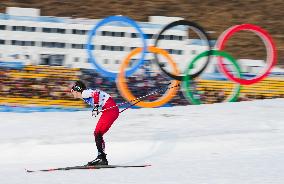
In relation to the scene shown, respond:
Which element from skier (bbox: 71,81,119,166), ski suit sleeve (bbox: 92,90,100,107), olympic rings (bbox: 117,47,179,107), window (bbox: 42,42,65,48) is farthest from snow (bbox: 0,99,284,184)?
window (bbox: 42,42,65,48)

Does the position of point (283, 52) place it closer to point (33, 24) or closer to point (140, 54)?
point (140, 54)

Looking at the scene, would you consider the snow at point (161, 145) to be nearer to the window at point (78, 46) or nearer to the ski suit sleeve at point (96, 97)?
the ski suit sleeve at point (96, 97)

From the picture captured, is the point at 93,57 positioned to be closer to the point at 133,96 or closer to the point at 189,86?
the point at 133,96

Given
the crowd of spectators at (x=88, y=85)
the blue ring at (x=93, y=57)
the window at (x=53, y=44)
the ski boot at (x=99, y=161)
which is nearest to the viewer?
the ski boot at (x=99, y=161)

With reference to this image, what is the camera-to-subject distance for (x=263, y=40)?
57.2ft

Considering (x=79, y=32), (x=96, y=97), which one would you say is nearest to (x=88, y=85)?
(x=79, y=32)

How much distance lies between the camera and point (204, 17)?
18.4m

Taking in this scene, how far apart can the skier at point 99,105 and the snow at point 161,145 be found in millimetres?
481

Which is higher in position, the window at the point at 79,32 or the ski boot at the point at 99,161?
the window at the point at 79,32

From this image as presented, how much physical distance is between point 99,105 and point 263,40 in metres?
9.47

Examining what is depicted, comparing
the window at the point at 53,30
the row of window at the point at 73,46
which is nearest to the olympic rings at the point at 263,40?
the row of window at the point at 73,46

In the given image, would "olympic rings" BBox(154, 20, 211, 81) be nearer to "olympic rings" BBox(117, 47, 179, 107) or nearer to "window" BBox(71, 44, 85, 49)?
"olympic rings" BBox(117, 47, 179, 107)

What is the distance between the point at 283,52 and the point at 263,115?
3.86m

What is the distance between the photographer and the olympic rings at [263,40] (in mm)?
16453
